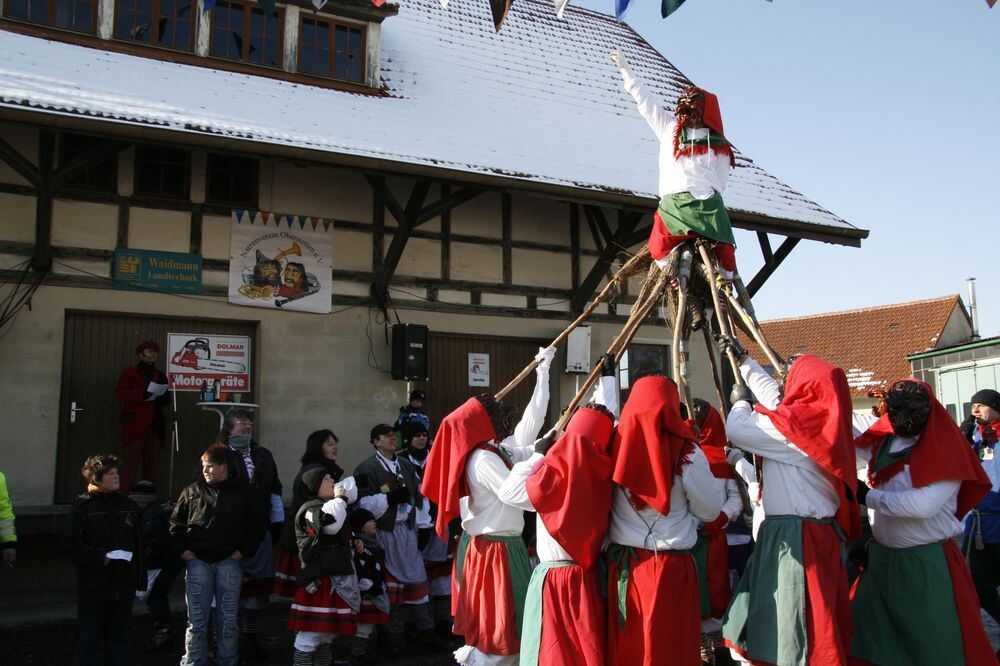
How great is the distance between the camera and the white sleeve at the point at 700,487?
167 inches

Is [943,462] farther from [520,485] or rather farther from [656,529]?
[520,485]

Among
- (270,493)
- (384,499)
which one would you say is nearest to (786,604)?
(384,499)

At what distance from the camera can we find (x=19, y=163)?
8.12 m

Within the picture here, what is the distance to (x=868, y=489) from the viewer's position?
4.80 meters

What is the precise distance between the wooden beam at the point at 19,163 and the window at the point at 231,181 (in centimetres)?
159

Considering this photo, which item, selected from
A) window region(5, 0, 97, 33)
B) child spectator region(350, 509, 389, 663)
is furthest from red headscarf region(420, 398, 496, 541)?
window region(5, 0, 97, 33)

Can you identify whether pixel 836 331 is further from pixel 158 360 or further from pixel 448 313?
pixel 158 360

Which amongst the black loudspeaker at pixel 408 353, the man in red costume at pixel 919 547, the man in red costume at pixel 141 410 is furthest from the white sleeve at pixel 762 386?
the man in red costume at pixel 141 410

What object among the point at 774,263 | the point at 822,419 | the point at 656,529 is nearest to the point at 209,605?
the point at 656,529

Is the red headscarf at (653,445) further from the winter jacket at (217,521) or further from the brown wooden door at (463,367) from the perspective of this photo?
the brown wooden door at (463,367)

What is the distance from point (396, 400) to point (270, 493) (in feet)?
11.5

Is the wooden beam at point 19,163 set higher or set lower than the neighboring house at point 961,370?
higher

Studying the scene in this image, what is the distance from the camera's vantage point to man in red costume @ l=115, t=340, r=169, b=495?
8.29m

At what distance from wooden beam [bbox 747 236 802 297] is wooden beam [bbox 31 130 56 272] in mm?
7658
